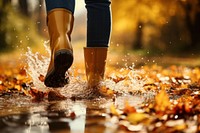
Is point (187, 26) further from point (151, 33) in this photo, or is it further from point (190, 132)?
point (190, 132)

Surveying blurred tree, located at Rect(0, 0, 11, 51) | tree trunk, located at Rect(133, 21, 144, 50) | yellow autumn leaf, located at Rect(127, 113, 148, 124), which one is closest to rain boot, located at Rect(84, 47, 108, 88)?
yellow autumn leaf, located at Rect(127, 113, 148, 124)

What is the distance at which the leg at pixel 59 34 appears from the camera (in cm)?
271

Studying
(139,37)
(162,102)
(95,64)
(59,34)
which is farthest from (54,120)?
(139,37)

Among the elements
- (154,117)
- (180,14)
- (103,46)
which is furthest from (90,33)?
(180,14)

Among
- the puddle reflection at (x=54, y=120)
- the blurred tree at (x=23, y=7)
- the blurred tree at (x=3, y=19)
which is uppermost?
the blurred tree at (x=23, y=7)

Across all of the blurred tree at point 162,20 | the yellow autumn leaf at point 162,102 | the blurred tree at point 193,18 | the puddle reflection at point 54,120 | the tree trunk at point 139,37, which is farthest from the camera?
the tree trunk at point 139,37

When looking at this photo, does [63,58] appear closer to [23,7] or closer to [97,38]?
[97,38]

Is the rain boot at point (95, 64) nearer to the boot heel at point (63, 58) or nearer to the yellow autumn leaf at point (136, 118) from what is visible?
the boot heel at point (63, 58)

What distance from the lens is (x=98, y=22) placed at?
3078 millimetres

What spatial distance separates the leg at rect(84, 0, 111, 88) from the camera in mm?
3055

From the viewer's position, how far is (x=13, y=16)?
38.6ft

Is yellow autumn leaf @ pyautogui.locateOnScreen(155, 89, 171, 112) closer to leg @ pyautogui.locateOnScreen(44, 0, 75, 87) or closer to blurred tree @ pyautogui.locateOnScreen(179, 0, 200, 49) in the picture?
leg @ pyautogui.locateOnScreen(44, 0, 75, 87)

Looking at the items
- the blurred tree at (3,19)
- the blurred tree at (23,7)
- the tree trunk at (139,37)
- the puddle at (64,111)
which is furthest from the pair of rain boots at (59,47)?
the tree trunk at (139,37)

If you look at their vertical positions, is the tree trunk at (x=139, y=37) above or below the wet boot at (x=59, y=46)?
above
